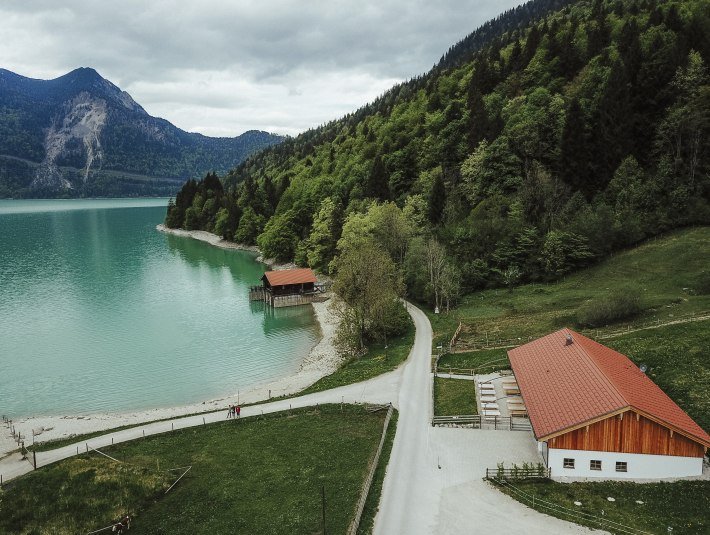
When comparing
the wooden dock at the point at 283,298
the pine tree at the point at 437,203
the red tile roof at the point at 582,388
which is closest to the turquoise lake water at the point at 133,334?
the wooden dock at the point at 283,298

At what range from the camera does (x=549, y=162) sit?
73062 millimetres

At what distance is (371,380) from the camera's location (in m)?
39.2

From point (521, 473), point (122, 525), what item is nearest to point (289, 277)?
point (122, 525)

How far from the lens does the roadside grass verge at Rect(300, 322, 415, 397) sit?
40.2m

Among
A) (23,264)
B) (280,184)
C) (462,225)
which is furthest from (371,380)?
(280,184)

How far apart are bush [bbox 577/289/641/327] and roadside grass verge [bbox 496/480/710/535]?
20.8m

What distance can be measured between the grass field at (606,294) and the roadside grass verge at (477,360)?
365 centimetres

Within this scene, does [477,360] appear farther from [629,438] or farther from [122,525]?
[122,525]

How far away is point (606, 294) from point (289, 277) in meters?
46.8

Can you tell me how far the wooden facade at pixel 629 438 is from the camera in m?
22.9

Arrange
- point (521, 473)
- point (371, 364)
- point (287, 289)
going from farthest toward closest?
point (287, 289)
point (371, 364)
point (521, 473)

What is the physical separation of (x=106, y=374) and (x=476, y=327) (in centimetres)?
3788

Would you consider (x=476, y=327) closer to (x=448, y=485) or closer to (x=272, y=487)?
(x=448, y=485)

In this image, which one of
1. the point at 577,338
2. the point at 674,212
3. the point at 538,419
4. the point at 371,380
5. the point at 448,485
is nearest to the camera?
the point at 448,485
